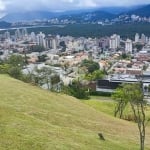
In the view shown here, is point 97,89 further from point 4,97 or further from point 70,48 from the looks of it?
point 70,48

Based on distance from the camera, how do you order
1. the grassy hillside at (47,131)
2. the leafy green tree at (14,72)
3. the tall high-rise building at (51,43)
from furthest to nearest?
the tall high-rise building at (51,43), the leafy green tree at (14,72), the grassy hillside at (47,131)

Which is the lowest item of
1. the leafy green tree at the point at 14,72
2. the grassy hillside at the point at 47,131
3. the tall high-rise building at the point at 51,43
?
the tall high-rise building at the point at 51,43

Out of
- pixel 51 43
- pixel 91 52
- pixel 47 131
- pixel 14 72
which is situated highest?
pixel 47 131

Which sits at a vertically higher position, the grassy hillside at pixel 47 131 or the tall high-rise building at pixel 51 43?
the grassy hillside at pixel 47 131

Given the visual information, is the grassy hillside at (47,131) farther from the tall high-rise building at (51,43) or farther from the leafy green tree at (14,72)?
the tall high-rise building at (51,43)

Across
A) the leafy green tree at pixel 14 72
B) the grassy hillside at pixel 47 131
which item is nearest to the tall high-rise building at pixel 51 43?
the leafy green tree at pixel 14 72

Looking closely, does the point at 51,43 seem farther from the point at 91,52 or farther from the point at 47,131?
the point at 47,131

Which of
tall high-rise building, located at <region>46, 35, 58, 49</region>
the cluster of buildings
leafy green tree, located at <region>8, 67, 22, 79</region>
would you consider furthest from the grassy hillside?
tall high-rise building, located at <region>46, 35, 58, 49</region>

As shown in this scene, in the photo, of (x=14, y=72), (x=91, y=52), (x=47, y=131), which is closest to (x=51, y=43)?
(x=91, y=52)

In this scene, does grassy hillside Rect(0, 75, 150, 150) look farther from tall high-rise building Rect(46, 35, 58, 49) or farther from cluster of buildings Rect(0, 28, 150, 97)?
tall high-rise building Rect(46, 35, 58, 49)

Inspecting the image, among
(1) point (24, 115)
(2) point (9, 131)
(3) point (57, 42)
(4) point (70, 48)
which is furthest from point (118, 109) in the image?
(3) point (57, 42)

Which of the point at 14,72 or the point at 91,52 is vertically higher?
the point at 14,72
